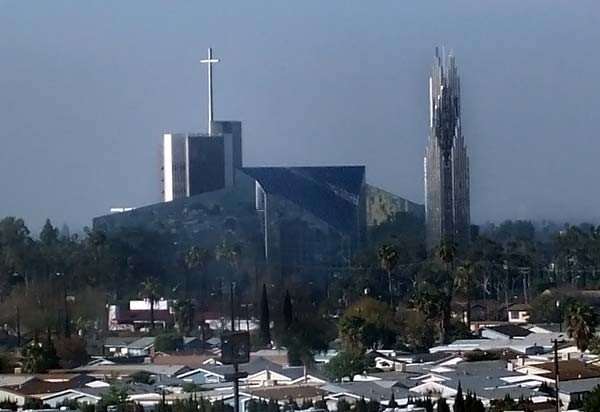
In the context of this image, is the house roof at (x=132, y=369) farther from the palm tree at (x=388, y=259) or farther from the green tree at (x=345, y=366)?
the palm tree at (x=388, y=259)

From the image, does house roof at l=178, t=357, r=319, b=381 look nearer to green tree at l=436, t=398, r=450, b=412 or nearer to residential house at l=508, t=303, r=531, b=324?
green tree at l=436, t=398, r=450, b=412

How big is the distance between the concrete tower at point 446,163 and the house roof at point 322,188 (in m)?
3.64

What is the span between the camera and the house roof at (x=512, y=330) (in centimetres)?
3969

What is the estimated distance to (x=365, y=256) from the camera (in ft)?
173

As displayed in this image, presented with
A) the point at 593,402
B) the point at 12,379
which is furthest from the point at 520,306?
the point at 593,402

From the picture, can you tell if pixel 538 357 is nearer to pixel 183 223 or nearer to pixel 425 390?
pixel 425 390

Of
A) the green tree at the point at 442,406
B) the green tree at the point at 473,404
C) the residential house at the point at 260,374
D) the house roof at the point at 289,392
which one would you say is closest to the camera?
the green tree at the point at 473,404

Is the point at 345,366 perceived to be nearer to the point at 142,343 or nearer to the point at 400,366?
the point at 400,366

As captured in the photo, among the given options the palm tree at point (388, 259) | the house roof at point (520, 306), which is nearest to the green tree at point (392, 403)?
the house roof at point (520, 306)

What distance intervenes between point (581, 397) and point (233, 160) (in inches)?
1549

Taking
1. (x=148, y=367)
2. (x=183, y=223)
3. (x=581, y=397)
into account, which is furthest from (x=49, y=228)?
(x=581, y=397)

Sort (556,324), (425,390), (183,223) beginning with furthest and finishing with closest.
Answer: (183,223), (556,324), (425,390)

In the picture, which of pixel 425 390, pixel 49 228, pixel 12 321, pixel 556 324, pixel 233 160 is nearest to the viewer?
pixel 425 390

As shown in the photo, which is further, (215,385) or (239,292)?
(239,292)
